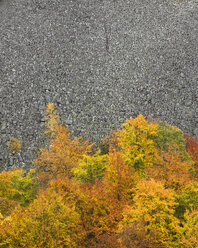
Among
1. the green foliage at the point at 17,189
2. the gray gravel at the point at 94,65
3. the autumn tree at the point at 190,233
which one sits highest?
the gray gravel at the point at 94,65

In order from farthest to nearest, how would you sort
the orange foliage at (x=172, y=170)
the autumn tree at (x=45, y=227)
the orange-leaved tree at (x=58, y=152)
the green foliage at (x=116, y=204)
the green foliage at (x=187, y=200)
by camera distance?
1. the orange-leaved tree at (x=58, y=152)
2. the orange foliage at (x=172, y=170)
3. the green foliage at (x=187, y=200)
4. the green foliage at (x=116, y=204)
5. the autumn tree at (x=45, y=227)

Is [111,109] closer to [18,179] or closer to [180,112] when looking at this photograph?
[180,112]

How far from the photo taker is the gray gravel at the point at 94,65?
59.1 meters

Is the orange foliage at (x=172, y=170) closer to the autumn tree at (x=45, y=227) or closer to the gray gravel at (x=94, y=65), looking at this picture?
the autumn tree at (x=45, y=227)

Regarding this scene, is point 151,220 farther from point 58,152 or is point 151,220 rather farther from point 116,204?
point 58,152

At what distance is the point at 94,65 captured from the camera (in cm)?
6431

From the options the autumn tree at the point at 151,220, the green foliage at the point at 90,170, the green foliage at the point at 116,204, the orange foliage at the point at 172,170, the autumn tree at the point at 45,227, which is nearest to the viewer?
the autumn tree at the point at 45,227

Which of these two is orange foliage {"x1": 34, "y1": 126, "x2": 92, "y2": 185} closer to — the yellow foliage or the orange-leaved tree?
the orange-leaved tree

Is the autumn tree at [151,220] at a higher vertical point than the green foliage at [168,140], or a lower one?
lower

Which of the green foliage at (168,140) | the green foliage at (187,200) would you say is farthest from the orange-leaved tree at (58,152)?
the green foliage at (187,200)

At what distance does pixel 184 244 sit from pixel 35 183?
2480cm

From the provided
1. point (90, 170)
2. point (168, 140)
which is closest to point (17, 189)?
point (90, 170)

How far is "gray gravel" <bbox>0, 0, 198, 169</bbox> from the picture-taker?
194 feet

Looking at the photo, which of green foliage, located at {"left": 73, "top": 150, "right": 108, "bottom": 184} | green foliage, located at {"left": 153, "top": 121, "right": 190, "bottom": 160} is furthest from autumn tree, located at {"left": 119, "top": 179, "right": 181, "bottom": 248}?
green foliage, located at {"left": 153, "top": 121, "right": 190, "bottom": 160}
